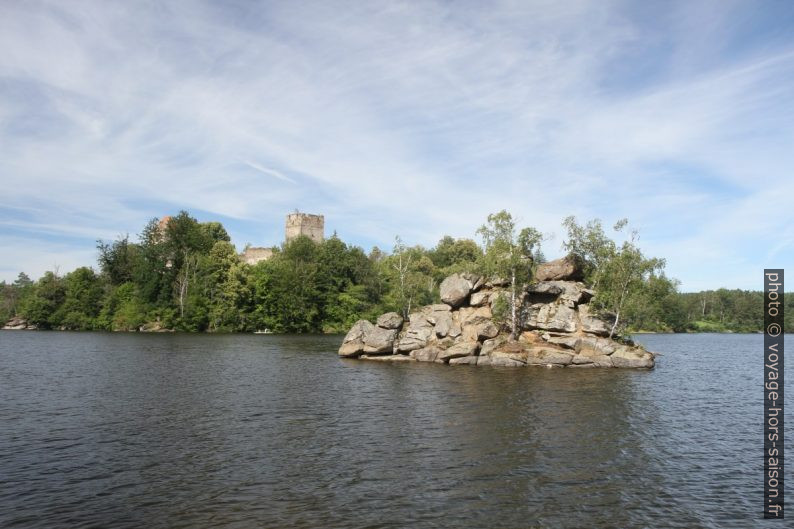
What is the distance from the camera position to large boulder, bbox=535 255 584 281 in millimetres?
61562

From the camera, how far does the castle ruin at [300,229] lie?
133125 millimetres

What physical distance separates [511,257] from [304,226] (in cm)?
8448

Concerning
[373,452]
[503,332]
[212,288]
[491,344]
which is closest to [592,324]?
[503,332]

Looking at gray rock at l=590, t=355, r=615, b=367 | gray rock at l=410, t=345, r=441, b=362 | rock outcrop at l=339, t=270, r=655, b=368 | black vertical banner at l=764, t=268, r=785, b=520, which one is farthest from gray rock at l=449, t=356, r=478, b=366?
black vertical banner at l=764, t=268, r=785, b=520

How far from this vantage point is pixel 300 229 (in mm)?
133125

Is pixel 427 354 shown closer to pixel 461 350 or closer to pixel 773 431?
pixel 461 350

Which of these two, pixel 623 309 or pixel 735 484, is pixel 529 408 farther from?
pixel 623 309

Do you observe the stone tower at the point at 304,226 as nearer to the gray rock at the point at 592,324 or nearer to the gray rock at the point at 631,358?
the gray rock at the point at 592,324

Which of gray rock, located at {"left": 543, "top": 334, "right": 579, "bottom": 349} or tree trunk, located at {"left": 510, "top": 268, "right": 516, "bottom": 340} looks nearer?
gray rock, located at {"left": 543, "top": 334, "right": 579, "bottom": 349}

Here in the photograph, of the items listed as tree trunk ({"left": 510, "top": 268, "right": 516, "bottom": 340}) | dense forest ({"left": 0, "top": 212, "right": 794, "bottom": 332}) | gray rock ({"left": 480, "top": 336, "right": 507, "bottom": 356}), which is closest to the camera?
gray rock ({"left": 480, "top": 336, "right": 507, "bottom": 356})

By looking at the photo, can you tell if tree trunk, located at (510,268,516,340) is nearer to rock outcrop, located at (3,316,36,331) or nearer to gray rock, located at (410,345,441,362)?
gray rock, located at (410,345,441,362)

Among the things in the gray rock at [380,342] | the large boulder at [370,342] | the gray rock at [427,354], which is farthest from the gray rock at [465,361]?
the large boulder at [370,342]

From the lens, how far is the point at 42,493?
16.8 m

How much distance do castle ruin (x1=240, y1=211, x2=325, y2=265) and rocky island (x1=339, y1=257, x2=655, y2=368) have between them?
7192 cm
